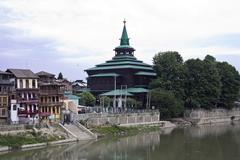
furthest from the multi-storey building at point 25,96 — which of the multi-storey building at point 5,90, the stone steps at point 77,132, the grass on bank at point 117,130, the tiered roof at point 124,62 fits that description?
the tiered roof at point 124,62

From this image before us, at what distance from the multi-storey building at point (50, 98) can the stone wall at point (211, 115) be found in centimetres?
3657

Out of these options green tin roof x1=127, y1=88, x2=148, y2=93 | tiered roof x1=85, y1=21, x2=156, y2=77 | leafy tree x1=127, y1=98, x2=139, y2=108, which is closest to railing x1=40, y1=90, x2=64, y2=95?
leafy tree x1=127, y1=98, x2=139, y2=108

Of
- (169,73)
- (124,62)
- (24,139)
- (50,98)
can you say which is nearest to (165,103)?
(169,73)

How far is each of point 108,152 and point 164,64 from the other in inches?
2022

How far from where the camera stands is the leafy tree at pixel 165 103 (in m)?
97.6

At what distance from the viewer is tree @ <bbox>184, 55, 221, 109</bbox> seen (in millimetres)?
108250

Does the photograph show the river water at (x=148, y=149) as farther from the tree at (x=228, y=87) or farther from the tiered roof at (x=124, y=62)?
the tree at (x=228, y=87)

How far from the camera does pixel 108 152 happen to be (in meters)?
60.9

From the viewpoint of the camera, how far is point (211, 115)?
115438 millimetres

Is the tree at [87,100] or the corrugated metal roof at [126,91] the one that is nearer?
the tree at [87,100]

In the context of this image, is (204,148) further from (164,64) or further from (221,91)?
(221,91)

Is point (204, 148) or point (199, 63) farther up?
point (199, 63)

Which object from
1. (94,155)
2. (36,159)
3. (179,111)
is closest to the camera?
(36,159)

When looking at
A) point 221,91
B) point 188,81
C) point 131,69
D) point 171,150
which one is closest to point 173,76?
point 188,81
